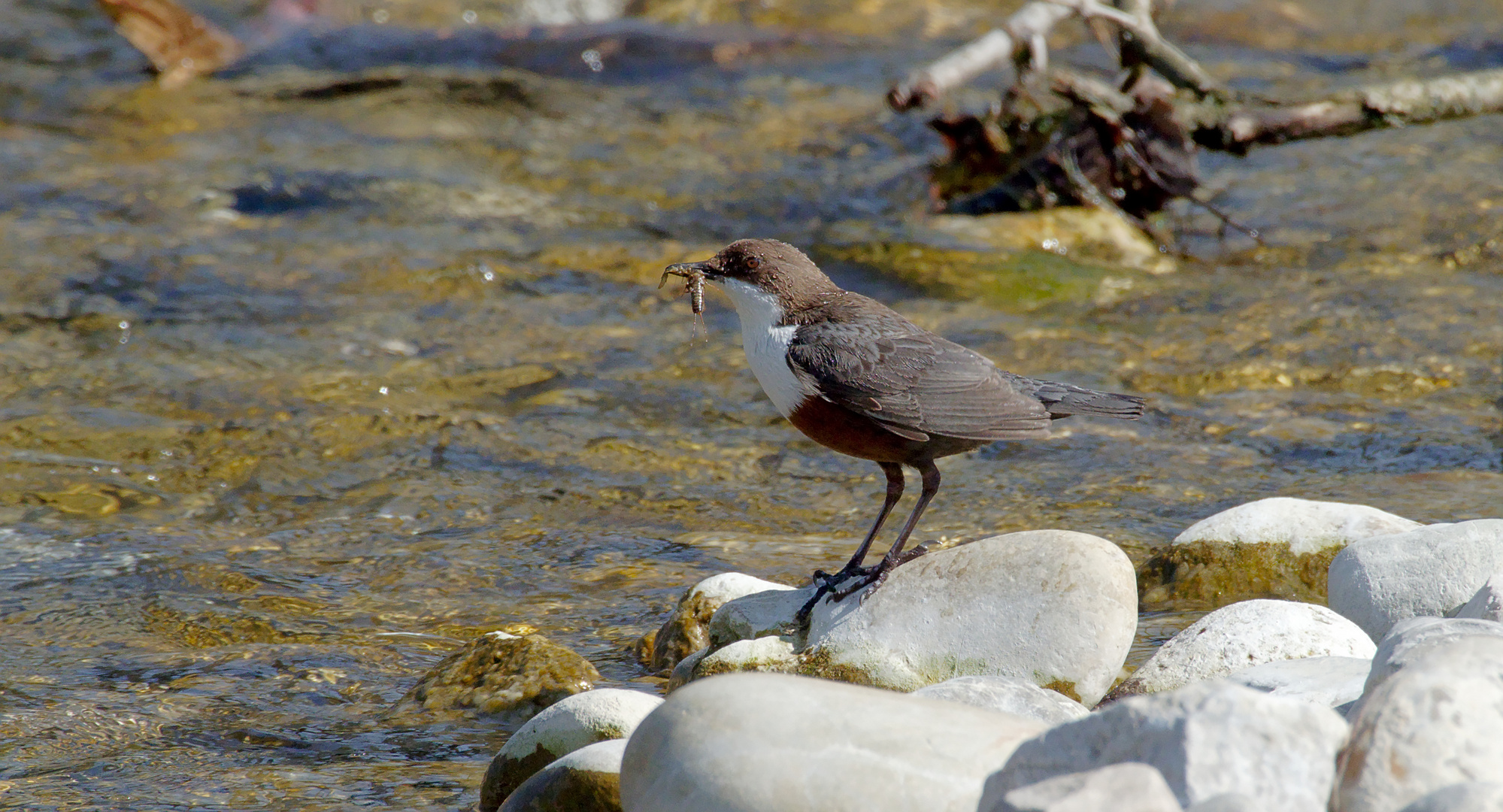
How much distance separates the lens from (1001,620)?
3.56 m

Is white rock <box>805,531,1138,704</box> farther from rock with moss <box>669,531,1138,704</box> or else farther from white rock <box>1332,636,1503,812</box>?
white rock <box>1332,636,1503,812</box>

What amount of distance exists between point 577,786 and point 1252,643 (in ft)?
5.48

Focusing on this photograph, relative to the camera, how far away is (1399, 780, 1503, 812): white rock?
6.72 feet

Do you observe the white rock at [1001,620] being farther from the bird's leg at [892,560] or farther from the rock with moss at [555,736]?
the rock with moss at [555,736]

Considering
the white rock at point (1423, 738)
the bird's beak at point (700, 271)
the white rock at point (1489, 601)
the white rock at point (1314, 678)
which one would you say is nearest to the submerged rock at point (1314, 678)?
the white rock at point (1314, 678)

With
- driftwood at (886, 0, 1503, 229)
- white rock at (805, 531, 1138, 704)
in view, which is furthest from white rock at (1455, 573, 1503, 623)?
driftwood at (886, 0, 1503, 229)

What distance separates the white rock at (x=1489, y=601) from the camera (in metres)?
3.21

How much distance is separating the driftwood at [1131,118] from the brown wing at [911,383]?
4420 mm

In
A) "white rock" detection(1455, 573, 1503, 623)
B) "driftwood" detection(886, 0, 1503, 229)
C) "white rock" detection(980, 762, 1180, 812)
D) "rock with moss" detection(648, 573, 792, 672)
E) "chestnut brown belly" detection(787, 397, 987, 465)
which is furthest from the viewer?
"driftwood" detection(886, 0, 1503, 229)

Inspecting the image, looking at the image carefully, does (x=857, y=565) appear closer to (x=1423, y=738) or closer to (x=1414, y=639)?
(x=1414, y=639)

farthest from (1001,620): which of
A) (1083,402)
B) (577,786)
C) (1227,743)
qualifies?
(1227,743)

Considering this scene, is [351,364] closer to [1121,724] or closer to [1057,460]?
[1057,460]

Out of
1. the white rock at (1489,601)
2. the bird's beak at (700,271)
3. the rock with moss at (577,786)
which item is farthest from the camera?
the bird's beak at (700,271)

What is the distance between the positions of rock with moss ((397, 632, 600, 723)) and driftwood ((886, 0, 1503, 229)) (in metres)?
5.18
